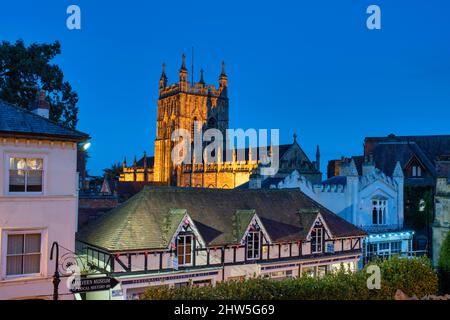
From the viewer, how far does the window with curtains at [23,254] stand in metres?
18.8

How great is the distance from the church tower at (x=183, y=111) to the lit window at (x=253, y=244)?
219 ft

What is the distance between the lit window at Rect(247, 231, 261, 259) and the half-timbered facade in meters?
0.06

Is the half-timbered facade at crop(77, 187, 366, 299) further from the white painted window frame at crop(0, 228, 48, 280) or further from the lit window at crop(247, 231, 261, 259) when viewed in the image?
the white painted window frame at crop(0, 228, 48, 280)

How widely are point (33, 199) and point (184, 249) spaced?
844 cm

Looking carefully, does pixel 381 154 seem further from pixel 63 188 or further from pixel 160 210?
pixel 63 188

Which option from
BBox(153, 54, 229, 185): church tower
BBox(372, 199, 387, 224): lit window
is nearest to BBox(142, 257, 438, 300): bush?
BBox(372, 199, 387, 224): lit window

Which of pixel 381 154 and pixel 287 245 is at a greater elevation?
pixel 381 154

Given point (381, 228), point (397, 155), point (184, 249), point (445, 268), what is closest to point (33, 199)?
point (184, 249)

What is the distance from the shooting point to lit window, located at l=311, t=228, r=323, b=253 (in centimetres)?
2983

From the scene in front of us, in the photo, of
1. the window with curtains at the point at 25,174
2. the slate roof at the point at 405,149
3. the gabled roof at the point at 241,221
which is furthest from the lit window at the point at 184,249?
the slate roof at the point at 405,149

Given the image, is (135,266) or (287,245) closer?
(135,266)
